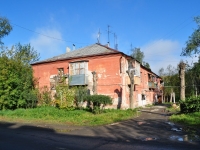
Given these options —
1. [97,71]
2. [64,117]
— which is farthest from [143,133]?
[97,71]

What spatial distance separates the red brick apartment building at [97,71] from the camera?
24234 millimetres

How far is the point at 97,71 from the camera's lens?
83.8 ft

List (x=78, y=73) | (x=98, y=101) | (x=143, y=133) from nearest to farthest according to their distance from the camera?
1. (x=143, y=133)
2. (x=98, y=101)
3. (x=78, y=73)

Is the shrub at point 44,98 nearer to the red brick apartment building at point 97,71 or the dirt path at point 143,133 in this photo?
the red brick apartment building at point 97,71

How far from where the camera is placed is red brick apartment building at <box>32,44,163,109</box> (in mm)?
24234

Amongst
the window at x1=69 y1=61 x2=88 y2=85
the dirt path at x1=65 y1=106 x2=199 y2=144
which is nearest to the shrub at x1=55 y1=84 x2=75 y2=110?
the window at x1=69 y1=61 x2=88 y2=85

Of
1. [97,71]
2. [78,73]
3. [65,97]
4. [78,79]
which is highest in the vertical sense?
[97,71]

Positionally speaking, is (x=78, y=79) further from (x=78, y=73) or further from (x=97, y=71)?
(x=97, y=71)

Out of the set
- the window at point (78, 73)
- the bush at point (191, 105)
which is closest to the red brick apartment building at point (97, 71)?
the window at point (78, 73)

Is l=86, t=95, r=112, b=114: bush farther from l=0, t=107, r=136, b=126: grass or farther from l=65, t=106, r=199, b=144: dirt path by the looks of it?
l=65, t=106, r=199, b=144: dirt path

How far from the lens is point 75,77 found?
85.5ft

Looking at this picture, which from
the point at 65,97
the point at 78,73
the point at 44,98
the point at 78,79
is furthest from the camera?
the point at 44,98

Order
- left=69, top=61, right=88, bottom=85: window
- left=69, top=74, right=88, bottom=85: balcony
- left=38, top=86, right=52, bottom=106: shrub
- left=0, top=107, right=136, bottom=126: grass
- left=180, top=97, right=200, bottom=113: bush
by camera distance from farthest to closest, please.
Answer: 1. left=38, top=86, right=52, bottom=106: shrub
2. left=69, top=61, right=88, bottom=85: window
3. left=69, top=74, right=88, bottom=85: balcony
4. left=180, top=97, right=200, bottom=113: bush
5. left=0, top=107, right=136, bottom=126: grass

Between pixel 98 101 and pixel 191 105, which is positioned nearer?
pixel 191 105
